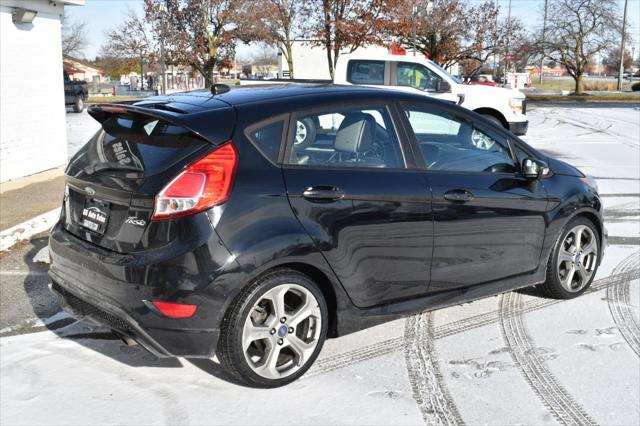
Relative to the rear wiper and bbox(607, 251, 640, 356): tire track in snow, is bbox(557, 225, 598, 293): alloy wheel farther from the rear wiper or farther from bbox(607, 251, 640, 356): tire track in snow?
the rear wiper

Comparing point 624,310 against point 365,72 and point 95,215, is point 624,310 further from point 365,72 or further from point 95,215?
point 365,72

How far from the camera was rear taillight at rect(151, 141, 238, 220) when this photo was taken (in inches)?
141

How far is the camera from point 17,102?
10.9 m

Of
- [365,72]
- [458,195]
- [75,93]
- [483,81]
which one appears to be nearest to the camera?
[458,195]

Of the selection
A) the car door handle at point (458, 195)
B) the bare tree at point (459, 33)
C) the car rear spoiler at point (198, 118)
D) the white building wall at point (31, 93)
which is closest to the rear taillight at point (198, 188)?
the car rear spoiler at point (198, 118)

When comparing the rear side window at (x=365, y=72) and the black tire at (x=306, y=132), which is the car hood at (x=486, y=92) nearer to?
the rear side window at (x=365, y=72)

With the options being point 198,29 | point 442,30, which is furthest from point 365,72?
point 442,30

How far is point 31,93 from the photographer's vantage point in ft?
36.9

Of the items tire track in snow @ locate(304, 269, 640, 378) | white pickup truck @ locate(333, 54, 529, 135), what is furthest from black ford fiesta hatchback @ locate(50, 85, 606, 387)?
white pickup truck @ locate(333, 54, 529, 135)

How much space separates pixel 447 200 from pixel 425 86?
36.8 ft

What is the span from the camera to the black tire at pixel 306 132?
402 cm

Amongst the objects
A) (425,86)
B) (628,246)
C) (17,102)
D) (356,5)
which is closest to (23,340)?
(628,246)

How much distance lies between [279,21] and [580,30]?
28.3 meters

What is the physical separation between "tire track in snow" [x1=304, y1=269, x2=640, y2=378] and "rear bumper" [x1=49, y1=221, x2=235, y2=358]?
843 mm
